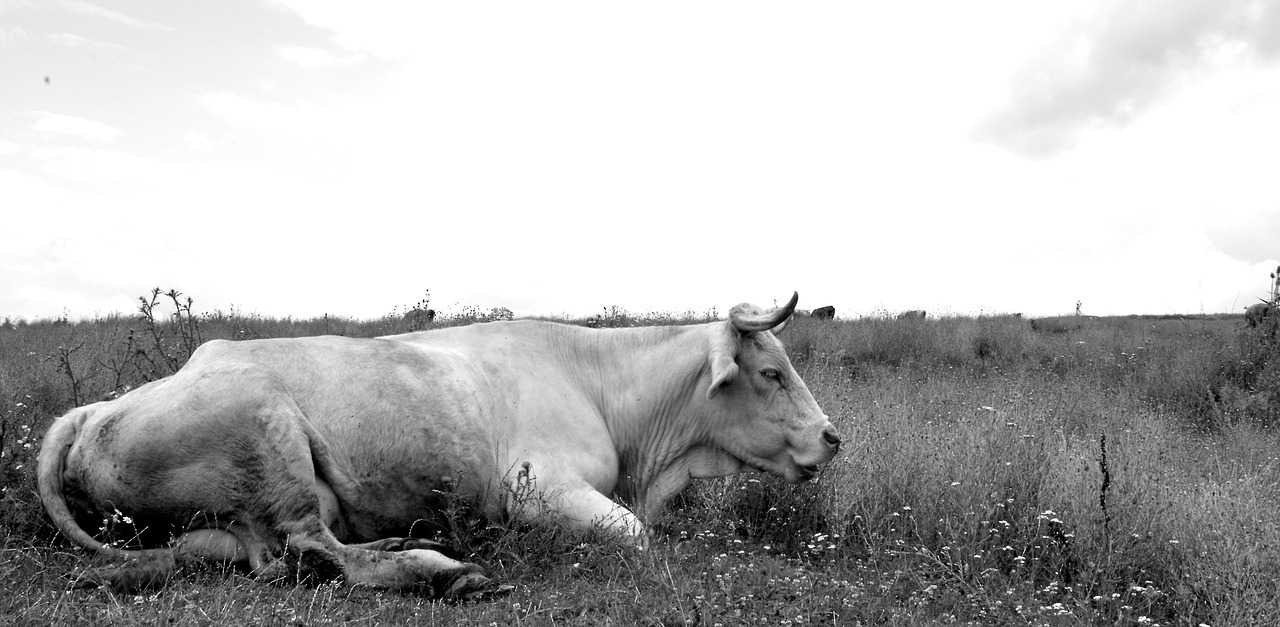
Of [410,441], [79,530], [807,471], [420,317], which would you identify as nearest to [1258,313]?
[807,471]

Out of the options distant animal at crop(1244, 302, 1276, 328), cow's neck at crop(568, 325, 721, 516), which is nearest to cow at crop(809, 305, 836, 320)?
distant animal at crop(1244, 302, 1276, 328)

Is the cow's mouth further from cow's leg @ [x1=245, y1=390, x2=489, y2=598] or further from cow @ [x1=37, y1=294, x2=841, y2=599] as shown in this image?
cow's leg @ [x1=245, y1=390, x2=489, y2=598]

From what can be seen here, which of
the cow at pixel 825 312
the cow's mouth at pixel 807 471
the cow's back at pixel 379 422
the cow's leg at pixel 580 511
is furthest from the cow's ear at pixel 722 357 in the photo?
the cow at pixel 825 312

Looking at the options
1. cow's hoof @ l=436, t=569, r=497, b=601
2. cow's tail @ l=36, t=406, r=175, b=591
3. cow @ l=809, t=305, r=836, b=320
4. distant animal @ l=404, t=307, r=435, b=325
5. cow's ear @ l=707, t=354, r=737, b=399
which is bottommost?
cow's hoof @ l=436, t=569, r=497, b=601

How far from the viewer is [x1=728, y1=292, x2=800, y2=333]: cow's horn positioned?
6645 mm

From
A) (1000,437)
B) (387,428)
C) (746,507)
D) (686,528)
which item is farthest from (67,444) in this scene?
(1000,437)

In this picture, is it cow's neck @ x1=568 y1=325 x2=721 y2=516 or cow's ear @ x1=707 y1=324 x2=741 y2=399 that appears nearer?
cow's ear @ x1=707 y1=324 x2=741 y2=399

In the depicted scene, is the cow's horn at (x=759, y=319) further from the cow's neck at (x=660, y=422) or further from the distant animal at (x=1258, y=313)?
the distant animal at (x=1258, y=313)

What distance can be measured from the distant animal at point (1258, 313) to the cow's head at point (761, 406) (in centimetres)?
1016

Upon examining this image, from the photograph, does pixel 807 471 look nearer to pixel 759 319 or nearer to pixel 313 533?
pixel 759 319

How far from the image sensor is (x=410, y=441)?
5.81m

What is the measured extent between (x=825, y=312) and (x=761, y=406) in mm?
14889

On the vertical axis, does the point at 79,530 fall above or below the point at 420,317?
below

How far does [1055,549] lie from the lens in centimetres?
627
